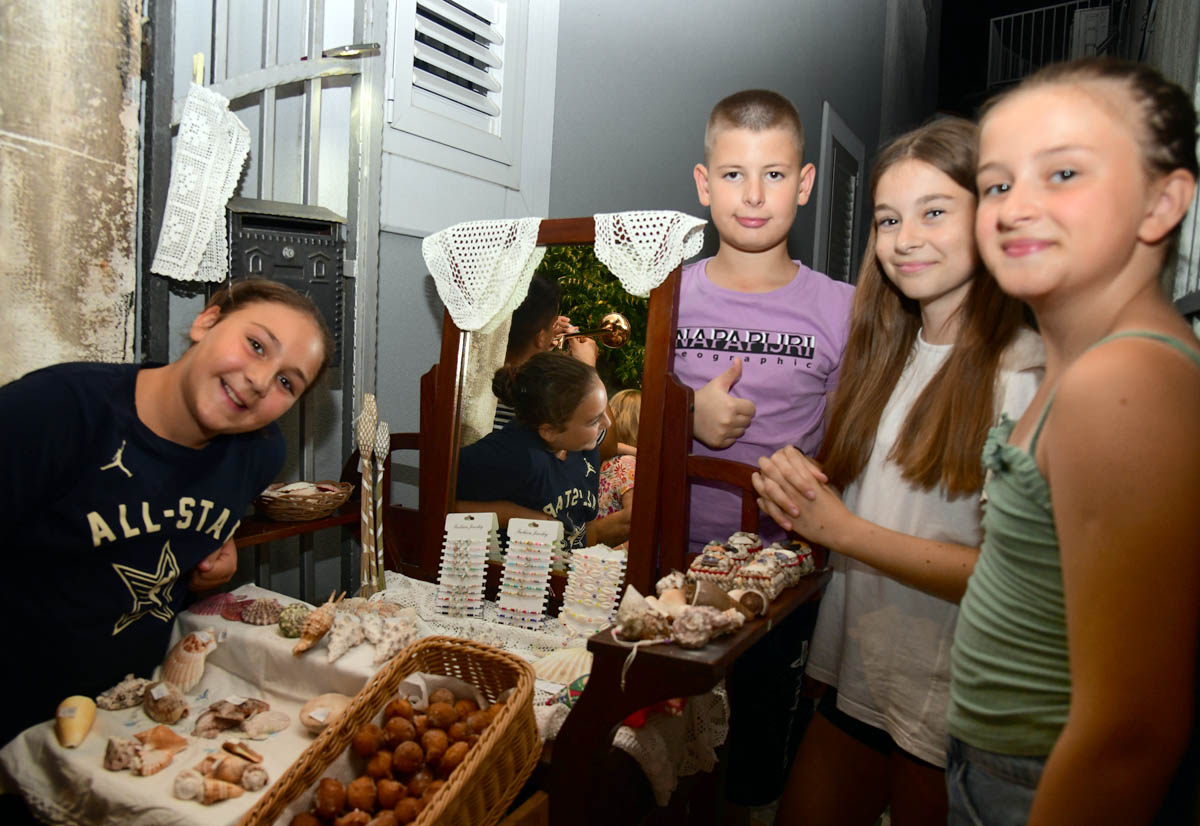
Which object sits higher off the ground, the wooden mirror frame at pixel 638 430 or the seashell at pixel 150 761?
the wooden mirror frame at pixel 638 430

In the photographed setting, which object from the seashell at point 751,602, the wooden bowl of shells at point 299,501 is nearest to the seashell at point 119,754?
the wooden bowl of shells at point 299,501

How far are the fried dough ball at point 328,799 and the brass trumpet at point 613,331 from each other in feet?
3.51

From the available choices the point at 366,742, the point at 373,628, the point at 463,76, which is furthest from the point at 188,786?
the point at 463,76

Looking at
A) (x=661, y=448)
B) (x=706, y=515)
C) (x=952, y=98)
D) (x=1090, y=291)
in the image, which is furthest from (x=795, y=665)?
(x=952, y=98)

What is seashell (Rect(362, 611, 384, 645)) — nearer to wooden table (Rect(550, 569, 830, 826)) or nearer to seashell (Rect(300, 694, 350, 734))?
seashell (Rect(300, 694, 350, 734))

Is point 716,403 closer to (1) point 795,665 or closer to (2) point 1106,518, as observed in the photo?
(1) point 795,665

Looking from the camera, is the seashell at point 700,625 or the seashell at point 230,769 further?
the seashell at point 230,769

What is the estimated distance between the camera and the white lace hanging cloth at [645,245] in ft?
5.91

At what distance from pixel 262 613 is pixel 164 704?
30 centimetres

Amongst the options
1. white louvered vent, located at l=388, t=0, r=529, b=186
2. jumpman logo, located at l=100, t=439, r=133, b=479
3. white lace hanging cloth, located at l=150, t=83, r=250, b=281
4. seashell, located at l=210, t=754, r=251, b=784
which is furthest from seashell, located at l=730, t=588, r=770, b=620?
white louvered vent, located at l=388, t=0, r=529, b=186

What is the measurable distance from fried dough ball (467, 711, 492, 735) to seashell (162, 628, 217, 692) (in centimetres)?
66

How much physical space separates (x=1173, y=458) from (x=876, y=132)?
21.2 ft

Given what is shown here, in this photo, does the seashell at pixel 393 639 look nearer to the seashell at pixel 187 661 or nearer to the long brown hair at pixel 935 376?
the seashell at pixel 187 661

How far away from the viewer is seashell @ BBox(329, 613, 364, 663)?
1.64 metres
